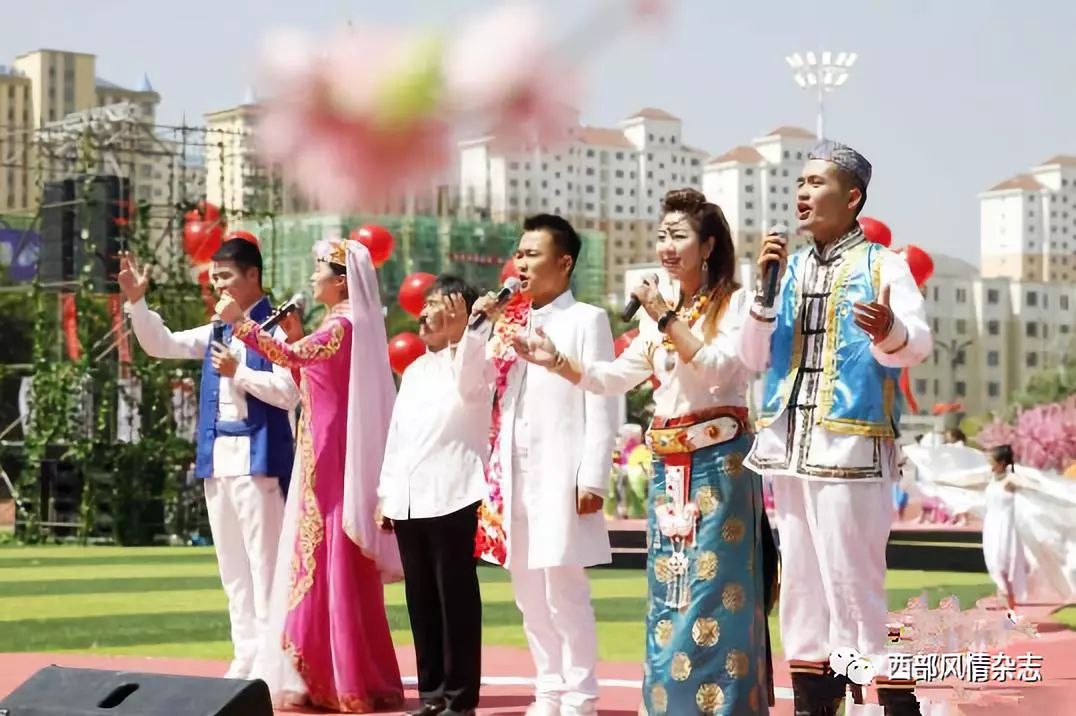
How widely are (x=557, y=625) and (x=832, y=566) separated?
1.34m

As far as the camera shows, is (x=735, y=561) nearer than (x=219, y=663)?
Yes

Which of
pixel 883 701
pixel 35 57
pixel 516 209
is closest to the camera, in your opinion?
pixel 883 701

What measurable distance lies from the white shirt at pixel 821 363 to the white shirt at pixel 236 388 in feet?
8.72

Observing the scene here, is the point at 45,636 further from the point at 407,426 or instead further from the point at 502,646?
the point at 407,426

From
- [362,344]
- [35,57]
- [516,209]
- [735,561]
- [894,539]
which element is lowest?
[894,539]

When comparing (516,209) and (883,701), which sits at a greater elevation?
(516,209)

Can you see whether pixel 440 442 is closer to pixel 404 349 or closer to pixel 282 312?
pixel 282 312

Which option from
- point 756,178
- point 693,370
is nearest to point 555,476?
point 693,370

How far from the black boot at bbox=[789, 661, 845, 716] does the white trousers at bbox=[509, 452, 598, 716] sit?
40.5 inches

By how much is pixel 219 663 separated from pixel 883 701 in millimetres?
4336

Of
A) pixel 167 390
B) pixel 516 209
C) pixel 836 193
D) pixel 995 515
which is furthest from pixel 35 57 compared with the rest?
pixel 836 193

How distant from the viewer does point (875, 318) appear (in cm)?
537

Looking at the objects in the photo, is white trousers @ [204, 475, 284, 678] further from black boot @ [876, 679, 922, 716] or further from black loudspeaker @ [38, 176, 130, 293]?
black loudspeaker @ [38, 176, 130, 293]

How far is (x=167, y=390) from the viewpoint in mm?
22266
